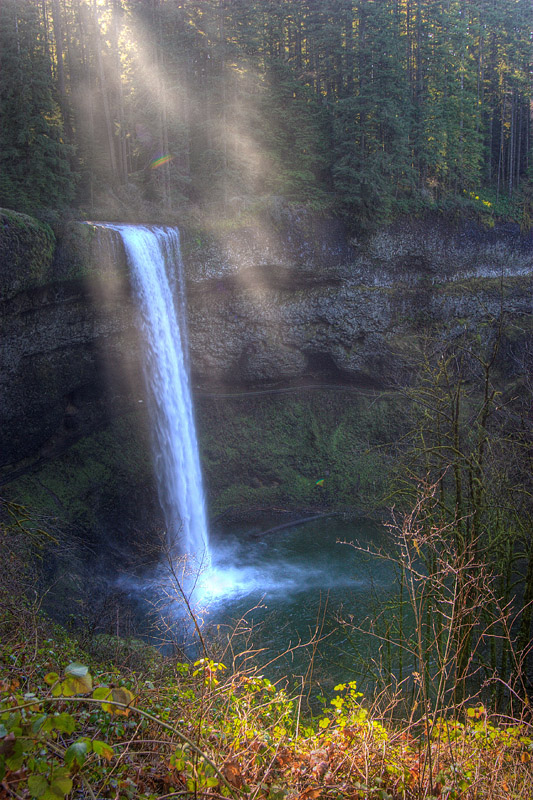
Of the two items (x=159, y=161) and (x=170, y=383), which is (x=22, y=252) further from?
(x=159, y=161)

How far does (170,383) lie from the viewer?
17.9 meters

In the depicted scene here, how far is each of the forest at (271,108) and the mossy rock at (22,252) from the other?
171 inches

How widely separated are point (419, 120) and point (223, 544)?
2019 centimetres

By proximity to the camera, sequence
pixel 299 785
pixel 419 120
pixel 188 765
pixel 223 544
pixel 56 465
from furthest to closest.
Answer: pixel 419 120, pixel 223 544, pixel 56 465, pixel 299 785, pixel 188 765

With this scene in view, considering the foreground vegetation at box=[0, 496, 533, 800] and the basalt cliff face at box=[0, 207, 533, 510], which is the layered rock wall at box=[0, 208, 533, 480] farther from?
the foreground vegetation at box=[0, 496, 533, 800]

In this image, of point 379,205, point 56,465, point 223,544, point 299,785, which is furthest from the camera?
point 379,205

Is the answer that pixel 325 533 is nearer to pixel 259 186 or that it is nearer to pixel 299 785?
pixel 259 186

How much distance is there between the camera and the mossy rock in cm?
1352

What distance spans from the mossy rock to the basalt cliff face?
0.11 feet

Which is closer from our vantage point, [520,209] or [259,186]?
[259,186]

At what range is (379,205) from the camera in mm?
21281

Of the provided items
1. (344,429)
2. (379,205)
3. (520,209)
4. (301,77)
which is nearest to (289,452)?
(344,429)

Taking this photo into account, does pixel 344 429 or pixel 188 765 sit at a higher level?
pixel 188 765

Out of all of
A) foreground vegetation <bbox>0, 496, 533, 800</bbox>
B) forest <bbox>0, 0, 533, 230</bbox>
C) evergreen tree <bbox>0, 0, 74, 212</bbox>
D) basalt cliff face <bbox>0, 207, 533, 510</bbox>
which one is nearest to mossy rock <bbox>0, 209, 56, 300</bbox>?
basalt cliff face <bbox>0, 207, 533, 510</bbox>
